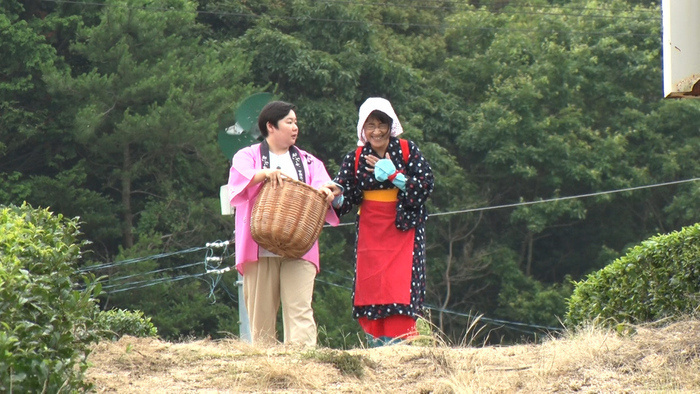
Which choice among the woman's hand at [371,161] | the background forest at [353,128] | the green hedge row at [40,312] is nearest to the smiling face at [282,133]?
the woman's hand at [371,161]

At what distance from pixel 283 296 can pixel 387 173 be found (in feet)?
3.09

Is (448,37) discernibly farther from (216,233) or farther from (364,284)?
(364,284)

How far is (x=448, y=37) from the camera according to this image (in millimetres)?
32844

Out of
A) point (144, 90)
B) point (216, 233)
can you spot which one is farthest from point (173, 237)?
point (144, 90)

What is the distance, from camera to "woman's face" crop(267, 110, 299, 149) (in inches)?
307

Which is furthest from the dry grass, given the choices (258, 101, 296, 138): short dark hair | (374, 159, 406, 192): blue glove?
(258, 101, 296, 138): short dark hair

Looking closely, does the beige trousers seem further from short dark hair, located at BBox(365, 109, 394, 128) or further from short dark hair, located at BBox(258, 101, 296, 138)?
short dark hair, located at BBox(365, 109, 394, 128)

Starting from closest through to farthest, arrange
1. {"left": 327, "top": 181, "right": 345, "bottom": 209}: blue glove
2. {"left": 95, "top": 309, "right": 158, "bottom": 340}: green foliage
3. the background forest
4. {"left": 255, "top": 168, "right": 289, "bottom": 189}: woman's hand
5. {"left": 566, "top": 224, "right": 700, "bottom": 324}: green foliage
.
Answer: {"left": 566, "top": 224, "right": 700, "bottom": 324}: green foliage, {"left": 255, "top": 168, "right": 289, "bottom": 189}: woman's hand, {"left": 327, "top": 181, "right": 345, "bottom": 209}: blue glove, {"left": 95, "top": 309, "right": 158, "bottom": 340}: green foliage, the background forest

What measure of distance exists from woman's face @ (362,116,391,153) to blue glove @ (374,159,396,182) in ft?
0.61

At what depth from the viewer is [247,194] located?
25.6 ft

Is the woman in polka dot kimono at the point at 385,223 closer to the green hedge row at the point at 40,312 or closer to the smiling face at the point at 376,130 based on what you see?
the smiling face at the point at 376,130

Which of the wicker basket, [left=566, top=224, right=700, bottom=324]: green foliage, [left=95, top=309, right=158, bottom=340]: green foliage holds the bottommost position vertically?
[left=95, top=309, right=158, bottom=340]: green foliage

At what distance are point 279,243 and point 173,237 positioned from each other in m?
18.3

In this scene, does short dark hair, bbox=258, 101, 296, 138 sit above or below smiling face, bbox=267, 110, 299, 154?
above
